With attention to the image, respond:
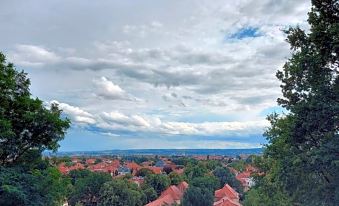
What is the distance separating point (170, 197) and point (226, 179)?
1390 centimetres

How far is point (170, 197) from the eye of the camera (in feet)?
166

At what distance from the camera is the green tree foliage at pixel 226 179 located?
61.9 meters

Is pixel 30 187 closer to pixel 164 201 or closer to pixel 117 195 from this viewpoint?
pixel 117 195

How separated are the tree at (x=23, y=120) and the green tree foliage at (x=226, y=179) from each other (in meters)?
52.0

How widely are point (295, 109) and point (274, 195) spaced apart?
669 centimetres

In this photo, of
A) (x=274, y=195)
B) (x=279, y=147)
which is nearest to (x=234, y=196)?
(x=274, y=195)

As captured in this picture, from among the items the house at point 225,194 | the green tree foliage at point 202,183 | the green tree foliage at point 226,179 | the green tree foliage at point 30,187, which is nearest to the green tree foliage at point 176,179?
the green tree foliage at point 226,179

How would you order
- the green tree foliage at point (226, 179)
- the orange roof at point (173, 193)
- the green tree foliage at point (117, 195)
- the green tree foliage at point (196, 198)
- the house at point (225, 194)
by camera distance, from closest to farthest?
the green tree foliage at point (196, 198)
the green tree foliage at point (117, 195)
the house at point (225, 194)
the orange roof at point (173, 193)
the green tree foliage at point (226, 179)

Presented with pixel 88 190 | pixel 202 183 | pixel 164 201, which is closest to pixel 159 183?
pixel 164 201

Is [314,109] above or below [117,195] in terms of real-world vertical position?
above

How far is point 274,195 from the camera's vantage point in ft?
53.9

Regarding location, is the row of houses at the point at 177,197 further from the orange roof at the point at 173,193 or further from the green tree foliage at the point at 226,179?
the green tree foliage at the point at 226,179

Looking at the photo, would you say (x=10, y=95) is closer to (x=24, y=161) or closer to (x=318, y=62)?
(x=24, y=161)

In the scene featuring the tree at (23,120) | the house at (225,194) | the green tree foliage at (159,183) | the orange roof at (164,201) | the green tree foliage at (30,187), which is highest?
the tree at (23,120)
